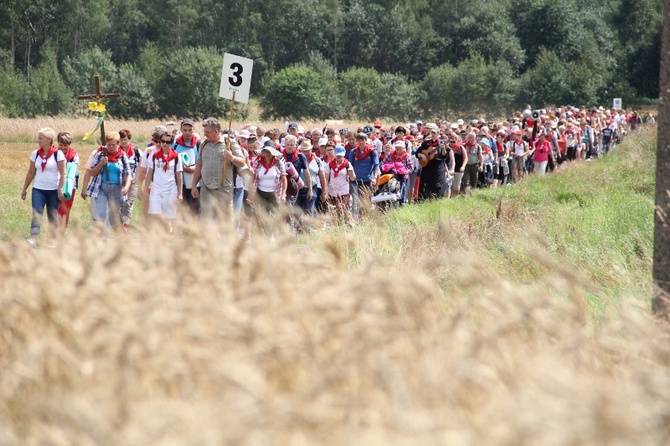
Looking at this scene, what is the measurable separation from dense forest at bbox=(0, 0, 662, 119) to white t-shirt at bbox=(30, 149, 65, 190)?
5318cm

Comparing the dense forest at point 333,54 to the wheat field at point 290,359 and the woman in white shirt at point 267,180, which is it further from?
the wheat field at point 290,359

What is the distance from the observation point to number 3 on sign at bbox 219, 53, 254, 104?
15.6 metres

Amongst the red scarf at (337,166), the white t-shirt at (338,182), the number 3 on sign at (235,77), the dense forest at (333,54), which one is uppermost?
the dense forest at (333,54)

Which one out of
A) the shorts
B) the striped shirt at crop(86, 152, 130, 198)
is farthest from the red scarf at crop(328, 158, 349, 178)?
the shorts

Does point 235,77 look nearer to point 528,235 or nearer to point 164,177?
point 164,177

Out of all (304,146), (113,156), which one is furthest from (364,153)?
(113,156)

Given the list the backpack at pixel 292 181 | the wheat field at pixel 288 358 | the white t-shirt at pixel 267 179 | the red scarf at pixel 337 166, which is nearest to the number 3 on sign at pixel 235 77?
the white t-shirt at pixel 267 179

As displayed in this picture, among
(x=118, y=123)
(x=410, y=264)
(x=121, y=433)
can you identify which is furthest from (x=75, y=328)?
(x=118, y=123)

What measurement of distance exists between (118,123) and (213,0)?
51900 millimetres

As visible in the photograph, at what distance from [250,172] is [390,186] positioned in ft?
14.2

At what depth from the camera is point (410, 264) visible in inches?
357

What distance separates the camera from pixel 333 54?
10369 centimetres

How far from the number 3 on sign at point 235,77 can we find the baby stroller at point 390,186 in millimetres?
3057

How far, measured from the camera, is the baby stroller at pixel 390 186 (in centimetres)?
1800
